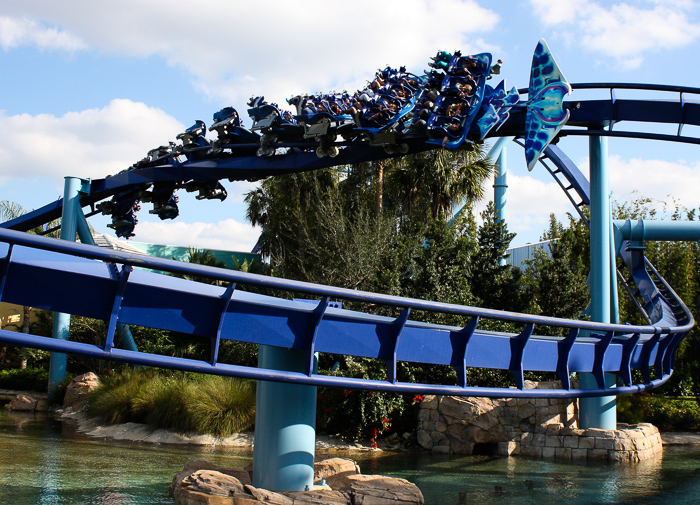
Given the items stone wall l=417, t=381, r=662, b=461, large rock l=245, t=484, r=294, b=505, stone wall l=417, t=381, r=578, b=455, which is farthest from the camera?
stone wall l=417, t=381, r=578, b=455

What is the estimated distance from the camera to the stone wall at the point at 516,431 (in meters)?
11.6

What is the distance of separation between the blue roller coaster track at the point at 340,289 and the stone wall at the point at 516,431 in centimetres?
185

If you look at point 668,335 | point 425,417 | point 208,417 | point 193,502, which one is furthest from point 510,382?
point 193,502

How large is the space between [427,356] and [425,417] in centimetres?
628

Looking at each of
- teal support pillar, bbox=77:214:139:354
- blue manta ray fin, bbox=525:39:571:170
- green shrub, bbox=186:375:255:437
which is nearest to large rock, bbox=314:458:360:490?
green shrub, bbox=186:375:255:437

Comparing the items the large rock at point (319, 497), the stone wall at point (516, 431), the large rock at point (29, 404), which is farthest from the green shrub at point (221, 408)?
the large rock at point (29, 404)

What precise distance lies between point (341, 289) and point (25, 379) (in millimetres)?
17599

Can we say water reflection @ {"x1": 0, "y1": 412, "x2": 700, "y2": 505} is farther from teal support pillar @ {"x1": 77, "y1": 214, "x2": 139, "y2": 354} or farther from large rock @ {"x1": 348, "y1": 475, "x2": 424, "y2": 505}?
teal support pillar @ {"x1": 77, "y1": 214, "x2": 139, "y2": 354}

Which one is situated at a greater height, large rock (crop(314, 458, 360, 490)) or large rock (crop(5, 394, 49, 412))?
large rock (crop(314, 458, 360, 490))

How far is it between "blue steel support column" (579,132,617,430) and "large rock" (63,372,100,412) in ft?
37.1

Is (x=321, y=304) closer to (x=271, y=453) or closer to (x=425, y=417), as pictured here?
(x=271, y=453)

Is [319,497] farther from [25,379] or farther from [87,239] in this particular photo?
[25,379]

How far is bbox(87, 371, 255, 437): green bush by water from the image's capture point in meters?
12.5

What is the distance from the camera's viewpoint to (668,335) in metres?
9.44
